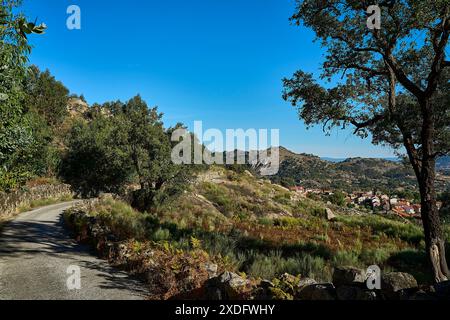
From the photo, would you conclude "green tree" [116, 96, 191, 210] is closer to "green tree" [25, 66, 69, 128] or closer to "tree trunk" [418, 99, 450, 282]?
"tree trunk" [418, 99, 450, 282]

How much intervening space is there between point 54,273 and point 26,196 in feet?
107

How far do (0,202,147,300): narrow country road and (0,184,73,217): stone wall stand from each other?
135 inches

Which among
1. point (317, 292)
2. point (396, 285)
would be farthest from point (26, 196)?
point (396, 285)

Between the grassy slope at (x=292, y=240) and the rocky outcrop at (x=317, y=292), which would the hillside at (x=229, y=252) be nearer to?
the grassy slope at (x=292, y=240)

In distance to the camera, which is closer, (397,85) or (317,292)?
(317,292)

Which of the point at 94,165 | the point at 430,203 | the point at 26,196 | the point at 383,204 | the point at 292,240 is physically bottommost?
the point at 383,204

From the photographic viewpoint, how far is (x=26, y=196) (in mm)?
37688

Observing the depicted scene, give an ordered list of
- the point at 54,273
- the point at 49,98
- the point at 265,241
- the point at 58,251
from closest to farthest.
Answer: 1. the point at 54,273
2. the point at 58,251
3. the point at 265,241
4. the point at 49,98

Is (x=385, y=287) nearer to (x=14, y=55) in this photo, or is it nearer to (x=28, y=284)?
(x=14, y=55)

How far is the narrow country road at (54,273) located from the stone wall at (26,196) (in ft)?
11.3

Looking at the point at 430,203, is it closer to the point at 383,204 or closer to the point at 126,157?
the point at 126,157

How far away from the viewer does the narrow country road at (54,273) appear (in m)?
8.80

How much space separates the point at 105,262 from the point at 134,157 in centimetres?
1292
